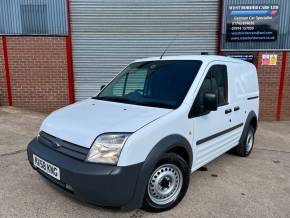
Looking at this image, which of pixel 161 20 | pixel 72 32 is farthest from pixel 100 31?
pixel 161 20

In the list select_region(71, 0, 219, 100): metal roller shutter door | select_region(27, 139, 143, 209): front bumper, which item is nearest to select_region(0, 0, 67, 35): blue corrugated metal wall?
select_region(71, 0, 219, 100): metal roller shutter door

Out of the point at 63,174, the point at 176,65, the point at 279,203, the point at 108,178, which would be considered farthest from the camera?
the point at 176,65

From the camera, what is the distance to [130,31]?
8.15 metres

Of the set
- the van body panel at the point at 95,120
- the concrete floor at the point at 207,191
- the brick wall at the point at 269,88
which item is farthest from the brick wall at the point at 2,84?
the brick wall at the point at 269,88

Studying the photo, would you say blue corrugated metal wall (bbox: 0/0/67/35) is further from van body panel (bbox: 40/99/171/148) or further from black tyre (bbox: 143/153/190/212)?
black tyre (bbox: 143/153/190/212)

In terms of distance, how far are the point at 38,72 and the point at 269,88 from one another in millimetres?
7466

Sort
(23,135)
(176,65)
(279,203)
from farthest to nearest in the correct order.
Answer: (23,135), (176,65), (279,203)

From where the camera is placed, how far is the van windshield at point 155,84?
10.2 ft

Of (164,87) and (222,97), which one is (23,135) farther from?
(222,97)

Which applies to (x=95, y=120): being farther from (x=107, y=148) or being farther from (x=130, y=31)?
(x=130, y=31)

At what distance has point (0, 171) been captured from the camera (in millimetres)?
3936

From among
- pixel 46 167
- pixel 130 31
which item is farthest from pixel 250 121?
pixel 130 31

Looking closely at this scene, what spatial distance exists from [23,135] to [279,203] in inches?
206

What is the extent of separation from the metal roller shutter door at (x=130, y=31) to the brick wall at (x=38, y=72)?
1.67 feet
